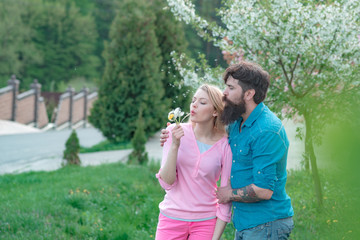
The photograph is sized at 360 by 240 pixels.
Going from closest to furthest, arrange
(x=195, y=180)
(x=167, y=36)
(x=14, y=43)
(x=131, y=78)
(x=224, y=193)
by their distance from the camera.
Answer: (x=224, y=193) < (x=195, y=180) < (x=131, y=78) < (x=167, y=36) < (x=14, y=43)

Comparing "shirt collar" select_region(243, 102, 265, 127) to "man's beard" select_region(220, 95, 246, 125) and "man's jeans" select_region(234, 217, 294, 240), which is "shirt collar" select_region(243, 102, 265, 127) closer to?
"man's beard" select_region(220, 95, 246, 125)

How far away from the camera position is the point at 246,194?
2.21m

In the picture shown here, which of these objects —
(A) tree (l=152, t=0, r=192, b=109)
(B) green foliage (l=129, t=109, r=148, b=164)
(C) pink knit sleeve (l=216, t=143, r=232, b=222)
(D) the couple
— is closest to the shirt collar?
(D) the couple

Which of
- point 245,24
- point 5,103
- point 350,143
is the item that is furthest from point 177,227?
point 5,103

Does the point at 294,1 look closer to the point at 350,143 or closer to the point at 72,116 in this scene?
the point at 350,143

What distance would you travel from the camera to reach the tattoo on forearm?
85.7 inches

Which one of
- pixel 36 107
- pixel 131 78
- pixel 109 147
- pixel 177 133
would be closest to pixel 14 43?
pixel 36 107

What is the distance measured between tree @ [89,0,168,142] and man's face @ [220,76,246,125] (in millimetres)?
13202

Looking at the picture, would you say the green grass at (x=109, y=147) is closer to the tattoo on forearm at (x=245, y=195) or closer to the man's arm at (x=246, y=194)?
the man's arm at (x=246, y=194)

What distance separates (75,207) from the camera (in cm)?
578

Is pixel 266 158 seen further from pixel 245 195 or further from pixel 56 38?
pixel 56 38

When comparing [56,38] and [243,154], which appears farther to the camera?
[56,38]

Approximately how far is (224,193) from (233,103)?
494 millimetres

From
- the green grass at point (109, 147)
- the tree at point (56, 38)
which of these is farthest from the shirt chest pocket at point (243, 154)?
the tree at point (56, 38)
